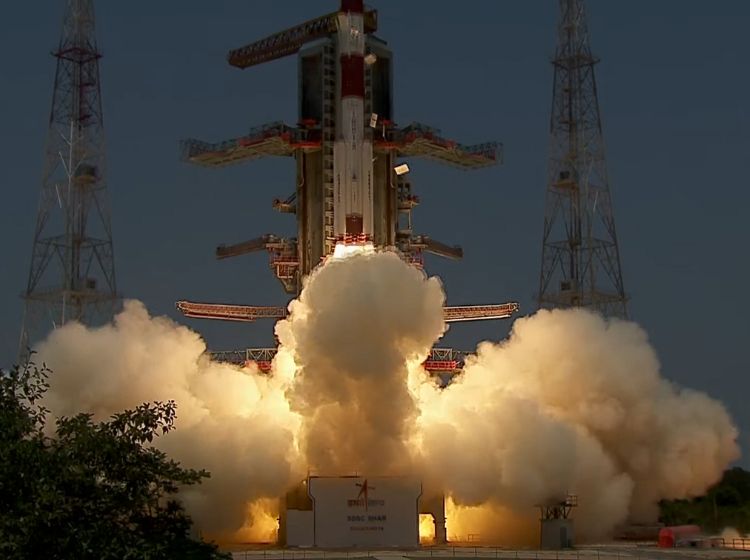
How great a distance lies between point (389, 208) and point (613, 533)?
582 inches

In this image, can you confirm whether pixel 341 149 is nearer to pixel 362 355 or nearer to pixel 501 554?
pixel 362 355

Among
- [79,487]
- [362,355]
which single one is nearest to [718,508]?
[362,355]

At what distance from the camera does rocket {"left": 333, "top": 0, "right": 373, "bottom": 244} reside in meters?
49.0

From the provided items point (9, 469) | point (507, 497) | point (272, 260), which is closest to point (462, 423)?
point (507, 497)

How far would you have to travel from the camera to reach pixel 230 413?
48094 millimetres

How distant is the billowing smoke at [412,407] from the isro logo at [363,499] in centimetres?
Answer: 99

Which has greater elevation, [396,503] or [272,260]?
[272,260]

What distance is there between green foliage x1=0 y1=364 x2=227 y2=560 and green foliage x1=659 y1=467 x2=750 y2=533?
34904mm

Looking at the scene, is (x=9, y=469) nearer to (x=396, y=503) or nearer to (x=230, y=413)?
(x=396, y=503)

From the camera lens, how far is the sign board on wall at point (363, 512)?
41.9 meters

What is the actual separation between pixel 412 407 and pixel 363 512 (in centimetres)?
382

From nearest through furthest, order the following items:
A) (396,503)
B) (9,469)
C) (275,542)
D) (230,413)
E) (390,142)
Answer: (9,469) < (396,503) < (275,542) < (230,413) < (390,142)

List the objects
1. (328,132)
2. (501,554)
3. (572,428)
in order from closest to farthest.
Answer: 1. (501,554)
2. (572,428)
3. (328,132)

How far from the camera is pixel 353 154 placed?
49.2 meters
